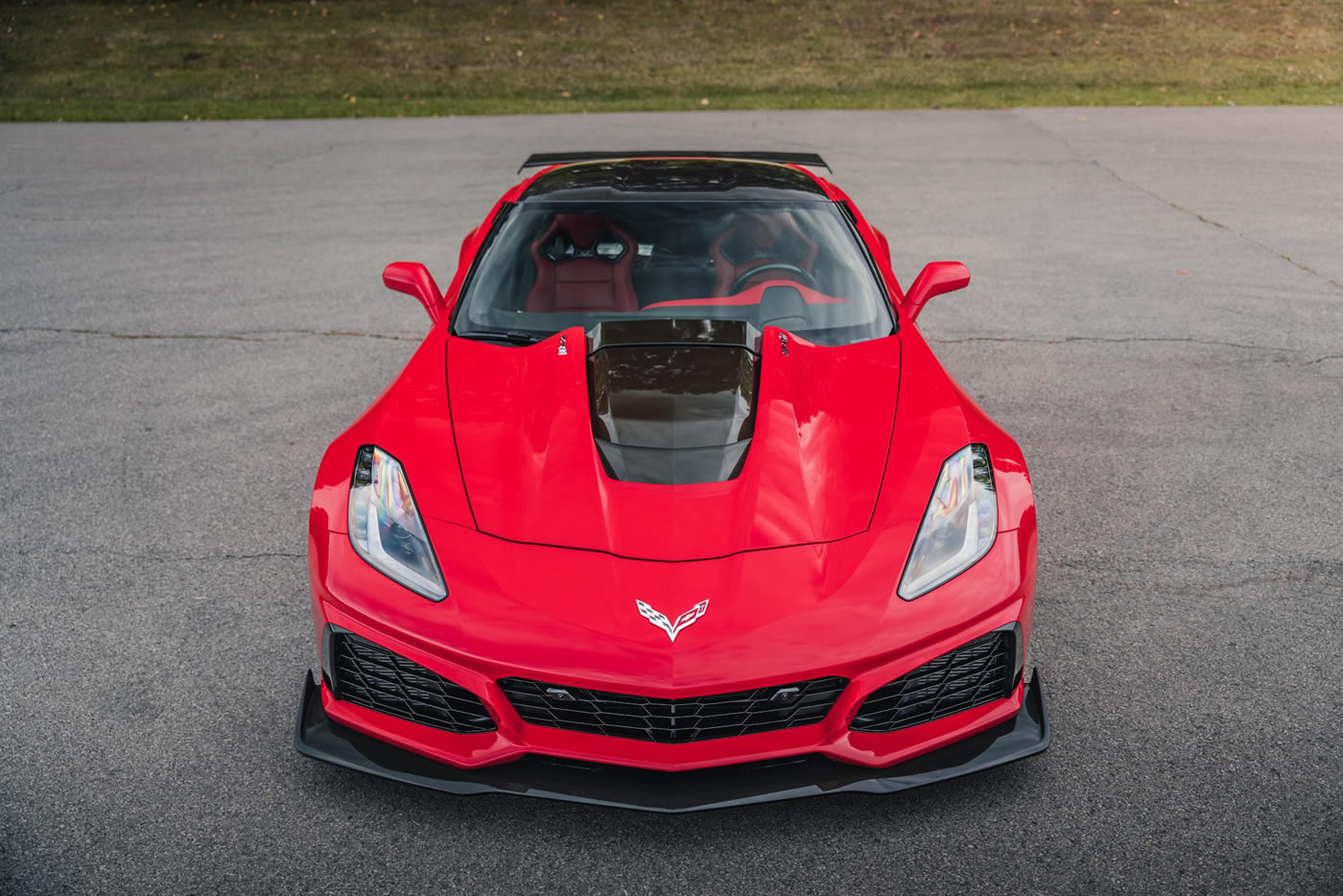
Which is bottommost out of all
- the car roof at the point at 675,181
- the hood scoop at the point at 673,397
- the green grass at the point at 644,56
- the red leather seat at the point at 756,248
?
the green grass at the point at 644,56

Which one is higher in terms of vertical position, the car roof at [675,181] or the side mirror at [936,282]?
the car roof at [675,181]

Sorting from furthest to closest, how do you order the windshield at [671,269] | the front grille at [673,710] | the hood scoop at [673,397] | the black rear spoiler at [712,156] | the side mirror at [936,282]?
1. the black rear spoiler at [712,156]
2. the side mirror at [936,282]
3. the windshield at [671,269]
4. the hood scoop at [673,397]
5. the front grille at [673,710]

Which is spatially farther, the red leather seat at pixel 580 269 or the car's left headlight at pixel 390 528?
the red leather seat at pixel 580 269

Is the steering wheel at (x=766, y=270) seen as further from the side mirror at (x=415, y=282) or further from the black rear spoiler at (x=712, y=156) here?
the side mirror at (x=415, y=282)

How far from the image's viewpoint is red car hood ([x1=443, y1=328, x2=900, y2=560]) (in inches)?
102

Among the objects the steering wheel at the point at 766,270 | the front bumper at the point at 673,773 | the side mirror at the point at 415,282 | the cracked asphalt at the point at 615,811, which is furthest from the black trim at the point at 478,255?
the front bumper at the point at 673,773

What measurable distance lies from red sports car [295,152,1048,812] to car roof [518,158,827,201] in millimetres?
814

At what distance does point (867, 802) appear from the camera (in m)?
2.64

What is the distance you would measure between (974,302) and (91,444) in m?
5.15

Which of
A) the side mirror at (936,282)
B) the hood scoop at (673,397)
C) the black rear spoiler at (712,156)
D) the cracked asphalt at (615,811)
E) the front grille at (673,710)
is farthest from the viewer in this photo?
the black rear spoiler at (712,156)

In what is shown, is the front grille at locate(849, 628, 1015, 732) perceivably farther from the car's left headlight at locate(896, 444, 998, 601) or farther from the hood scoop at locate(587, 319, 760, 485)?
the hood scoop at locate(587, 319, 760, 485)

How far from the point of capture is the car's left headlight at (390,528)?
2.52 m

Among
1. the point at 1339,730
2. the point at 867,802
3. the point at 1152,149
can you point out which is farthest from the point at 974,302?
the point at 1152,149

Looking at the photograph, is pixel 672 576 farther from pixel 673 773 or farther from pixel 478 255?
pixel 478 255
